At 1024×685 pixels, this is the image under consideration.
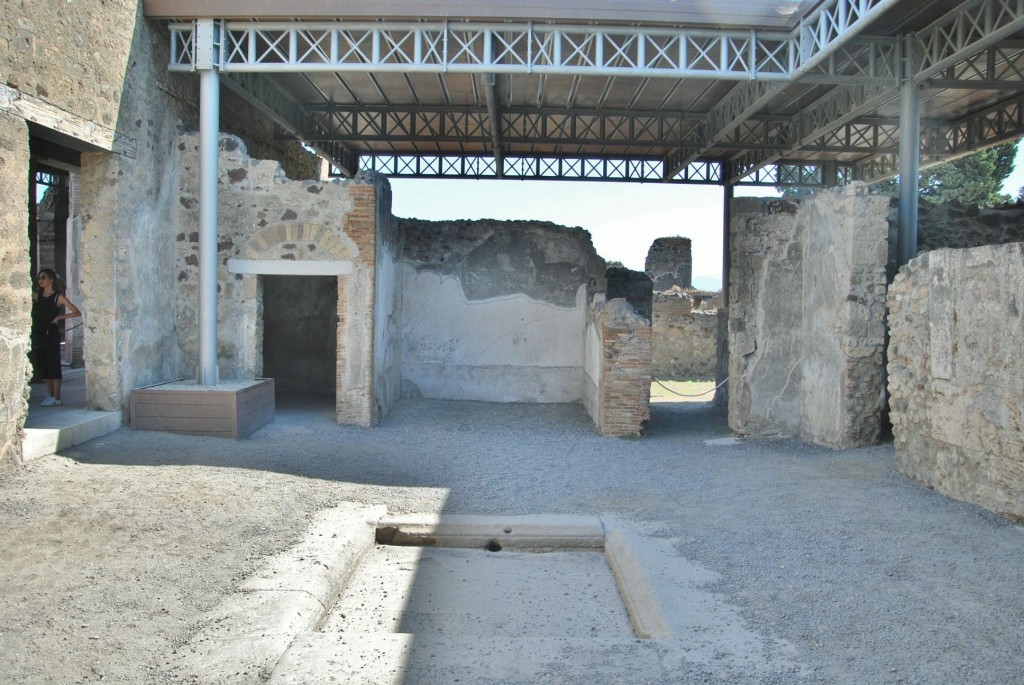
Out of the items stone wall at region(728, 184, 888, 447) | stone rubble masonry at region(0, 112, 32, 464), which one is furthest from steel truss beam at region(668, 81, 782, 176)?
stone rubble masonry at region(0, 112, 32, 464)

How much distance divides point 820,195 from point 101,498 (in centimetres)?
719

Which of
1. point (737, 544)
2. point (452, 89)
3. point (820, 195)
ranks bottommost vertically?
point (737, 544)

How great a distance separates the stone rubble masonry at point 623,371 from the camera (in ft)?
28.6

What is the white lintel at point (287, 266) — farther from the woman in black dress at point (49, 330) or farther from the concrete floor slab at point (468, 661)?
the concrete floor slab at point (468, 661)

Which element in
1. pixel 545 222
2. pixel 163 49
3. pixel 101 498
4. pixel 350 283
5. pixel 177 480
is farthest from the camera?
pixel 545 222

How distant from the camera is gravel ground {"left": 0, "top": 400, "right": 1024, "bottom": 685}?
3.19m

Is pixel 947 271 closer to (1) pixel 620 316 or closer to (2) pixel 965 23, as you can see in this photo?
(1) pixel 620 316

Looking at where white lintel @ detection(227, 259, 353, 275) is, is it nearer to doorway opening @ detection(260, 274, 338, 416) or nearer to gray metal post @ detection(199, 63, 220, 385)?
gray metal post @ detection(199, 63, 220, 385)

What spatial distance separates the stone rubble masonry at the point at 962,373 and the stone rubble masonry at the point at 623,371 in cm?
271

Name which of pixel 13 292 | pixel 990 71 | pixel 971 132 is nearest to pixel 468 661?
pixel 13 292

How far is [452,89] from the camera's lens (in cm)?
1188

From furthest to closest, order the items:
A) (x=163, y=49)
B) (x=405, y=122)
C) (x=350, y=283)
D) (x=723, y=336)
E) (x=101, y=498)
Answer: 1. (x=405, y=122)
2. (x=723, y=336)
3. (x=350, y=283)
4. (x=163, y=49)
5. (x=101, y=498)

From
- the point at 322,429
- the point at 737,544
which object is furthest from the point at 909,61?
the point at 322,429

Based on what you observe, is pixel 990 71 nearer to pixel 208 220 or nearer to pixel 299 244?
pixel 299 244
